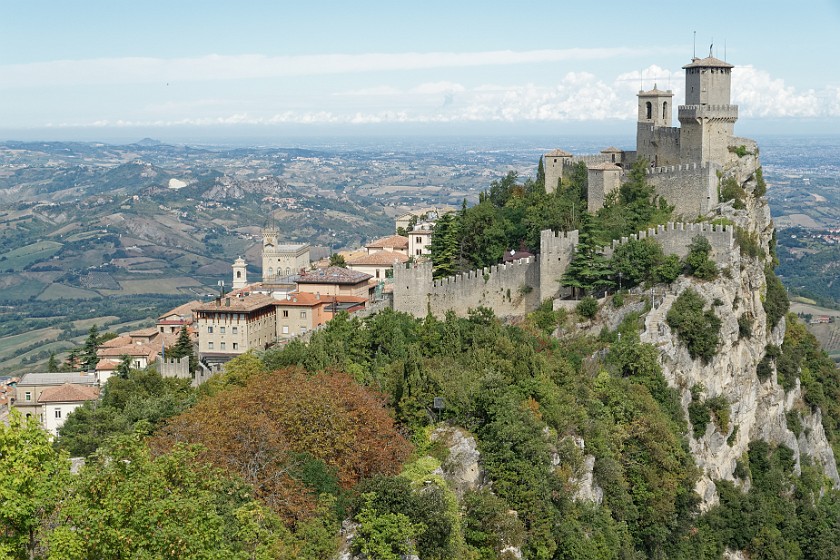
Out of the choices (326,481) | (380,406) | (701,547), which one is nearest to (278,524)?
(326,481)

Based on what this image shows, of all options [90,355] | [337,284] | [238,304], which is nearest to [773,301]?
[337,284]

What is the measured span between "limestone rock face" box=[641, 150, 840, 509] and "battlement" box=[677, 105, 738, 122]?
2403 mm

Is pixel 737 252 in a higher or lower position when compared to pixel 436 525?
higher

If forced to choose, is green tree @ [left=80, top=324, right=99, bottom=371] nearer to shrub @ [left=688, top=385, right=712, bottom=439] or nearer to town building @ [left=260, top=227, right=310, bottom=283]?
town building @ [left=260, top=227, right=310, bottom=283]

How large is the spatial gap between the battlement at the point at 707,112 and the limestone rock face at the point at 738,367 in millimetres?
2403

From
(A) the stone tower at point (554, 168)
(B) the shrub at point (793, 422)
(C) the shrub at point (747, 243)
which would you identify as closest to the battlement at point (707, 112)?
(C) the shrub at point (747, 243)

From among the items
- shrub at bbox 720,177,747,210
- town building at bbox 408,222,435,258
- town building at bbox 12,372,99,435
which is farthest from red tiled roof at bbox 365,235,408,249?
shrub at bbox 720,177,747,210

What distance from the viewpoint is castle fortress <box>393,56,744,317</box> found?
54656 millimetres

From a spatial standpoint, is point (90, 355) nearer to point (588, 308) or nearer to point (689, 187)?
point (588, 308)

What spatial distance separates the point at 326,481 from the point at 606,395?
1672 centimetres

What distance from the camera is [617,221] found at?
55.8m

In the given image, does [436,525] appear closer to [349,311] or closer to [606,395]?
[606,395]

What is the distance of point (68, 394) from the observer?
6312cm

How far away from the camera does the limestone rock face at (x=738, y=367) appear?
5259cm
